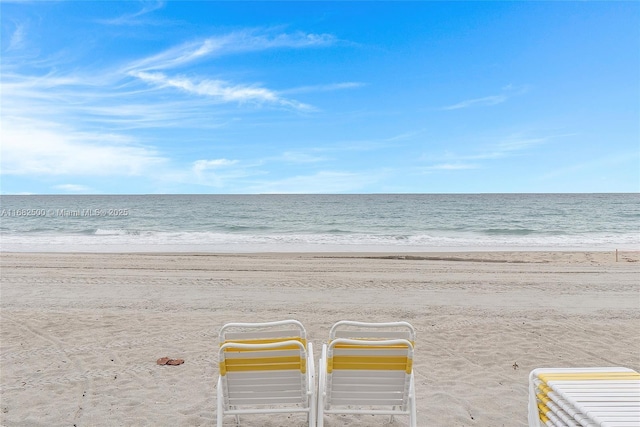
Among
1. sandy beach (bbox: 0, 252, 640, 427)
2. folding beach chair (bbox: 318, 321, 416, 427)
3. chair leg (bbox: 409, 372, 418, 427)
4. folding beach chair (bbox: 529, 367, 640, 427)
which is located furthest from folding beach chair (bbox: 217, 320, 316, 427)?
folding beach chair (bbox: 529, 367, 640, 427)

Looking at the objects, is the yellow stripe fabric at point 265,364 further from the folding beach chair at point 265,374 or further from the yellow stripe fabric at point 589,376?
the yellow stripe fabric at point 589,376

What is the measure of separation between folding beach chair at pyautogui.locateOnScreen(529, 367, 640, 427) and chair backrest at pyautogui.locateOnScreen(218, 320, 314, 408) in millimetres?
1672

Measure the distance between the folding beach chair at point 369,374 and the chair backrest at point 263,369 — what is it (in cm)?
18

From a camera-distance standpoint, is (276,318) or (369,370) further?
(276,318)

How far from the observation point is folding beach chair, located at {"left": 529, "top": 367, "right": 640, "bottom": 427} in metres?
2.50

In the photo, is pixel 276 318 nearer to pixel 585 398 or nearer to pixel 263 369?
pixel 263 369

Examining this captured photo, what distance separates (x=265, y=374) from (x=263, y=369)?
0.17ft

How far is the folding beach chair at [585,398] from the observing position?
2502mm

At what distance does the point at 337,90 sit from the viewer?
1250 inches

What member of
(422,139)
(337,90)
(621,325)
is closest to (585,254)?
(621,325)

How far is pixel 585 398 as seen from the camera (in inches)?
107

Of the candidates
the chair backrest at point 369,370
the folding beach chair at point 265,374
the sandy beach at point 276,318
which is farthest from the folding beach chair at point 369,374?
the sandy beach at point 276,318

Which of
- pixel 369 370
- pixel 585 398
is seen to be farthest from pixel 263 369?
pixel 585 398

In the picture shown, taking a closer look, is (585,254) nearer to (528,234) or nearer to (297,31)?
(528,234)
